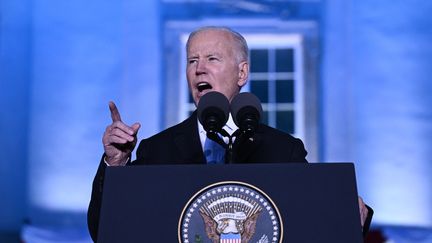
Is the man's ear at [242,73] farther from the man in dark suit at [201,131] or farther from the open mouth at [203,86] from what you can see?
the open mouth at [203,86]

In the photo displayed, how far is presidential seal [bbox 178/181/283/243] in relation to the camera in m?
1.39

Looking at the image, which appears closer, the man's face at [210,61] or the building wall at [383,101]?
the man's face at [210,61]

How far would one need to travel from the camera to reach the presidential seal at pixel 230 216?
1.39 metres

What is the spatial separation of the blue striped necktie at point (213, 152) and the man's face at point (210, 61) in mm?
148

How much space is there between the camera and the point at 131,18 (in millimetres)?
5664

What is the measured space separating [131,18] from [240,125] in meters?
4.23

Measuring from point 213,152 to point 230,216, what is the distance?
1.97 feet

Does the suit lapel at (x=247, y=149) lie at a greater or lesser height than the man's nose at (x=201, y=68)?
lesser

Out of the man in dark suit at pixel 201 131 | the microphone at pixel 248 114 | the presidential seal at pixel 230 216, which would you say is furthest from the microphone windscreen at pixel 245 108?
the man in dark suit at pixel 201 131

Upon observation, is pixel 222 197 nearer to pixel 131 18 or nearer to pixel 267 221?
pixel 267 221

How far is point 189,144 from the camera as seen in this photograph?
200 centimetres

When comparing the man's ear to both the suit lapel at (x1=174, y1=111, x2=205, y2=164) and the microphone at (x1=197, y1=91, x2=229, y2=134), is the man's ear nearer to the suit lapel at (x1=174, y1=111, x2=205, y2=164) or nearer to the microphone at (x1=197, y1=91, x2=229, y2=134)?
the suit lapel at (x1=174, y1=111, x2=205, y2=164)

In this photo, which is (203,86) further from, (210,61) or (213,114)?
(213,114)

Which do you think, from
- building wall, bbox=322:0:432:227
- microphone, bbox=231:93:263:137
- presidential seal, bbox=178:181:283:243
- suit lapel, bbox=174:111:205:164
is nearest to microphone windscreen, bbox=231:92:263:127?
microphone, bbox=231:93:263:137
